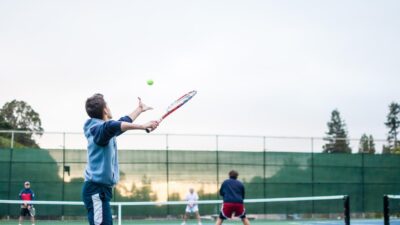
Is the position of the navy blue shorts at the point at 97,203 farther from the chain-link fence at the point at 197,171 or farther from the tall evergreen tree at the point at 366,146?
the tall evergreen tree at the point at 366,146

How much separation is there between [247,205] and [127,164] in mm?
4898

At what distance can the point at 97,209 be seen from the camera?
16.1ft

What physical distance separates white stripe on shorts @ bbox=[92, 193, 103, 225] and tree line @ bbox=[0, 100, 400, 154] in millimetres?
19223

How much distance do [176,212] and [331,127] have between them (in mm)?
67220

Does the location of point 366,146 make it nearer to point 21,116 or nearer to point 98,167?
point 98,167

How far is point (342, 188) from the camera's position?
2620 centimetres

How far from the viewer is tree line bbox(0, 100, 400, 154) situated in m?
27.0

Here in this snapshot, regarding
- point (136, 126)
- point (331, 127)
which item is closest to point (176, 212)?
point (136, 126)

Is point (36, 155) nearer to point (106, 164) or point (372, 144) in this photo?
point (372, 144)

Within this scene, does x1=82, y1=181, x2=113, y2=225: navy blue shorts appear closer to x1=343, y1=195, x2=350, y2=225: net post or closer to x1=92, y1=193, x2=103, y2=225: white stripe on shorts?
x1=92, y1=193, x2=103, y2=225: white stripe on shorts

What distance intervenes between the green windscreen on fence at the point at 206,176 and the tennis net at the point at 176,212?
0.04 meters

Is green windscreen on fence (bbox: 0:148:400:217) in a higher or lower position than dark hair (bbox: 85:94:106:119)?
lower

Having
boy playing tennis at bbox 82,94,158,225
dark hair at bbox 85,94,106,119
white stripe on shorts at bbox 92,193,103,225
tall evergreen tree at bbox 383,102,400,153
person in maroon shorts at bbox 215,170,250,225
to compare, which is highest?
tall evergreen tree at bbox 383,102,400,153

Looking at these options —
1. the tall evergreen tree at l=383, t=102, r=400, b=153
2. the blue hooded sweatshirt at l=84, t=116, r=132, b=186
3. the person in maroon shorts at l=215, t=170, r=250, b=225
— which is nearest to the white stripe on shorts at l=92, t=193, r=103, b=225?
the blue hooded sweatshirt at l=84, t=116, r=132, b=186
